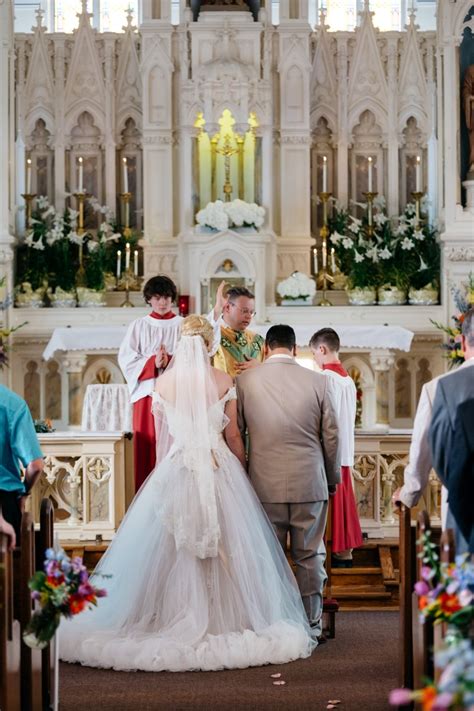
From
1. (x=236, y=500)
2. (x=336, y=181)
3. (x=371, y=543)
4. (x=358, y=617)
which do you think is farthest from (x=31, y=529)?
(x=336, y=181)

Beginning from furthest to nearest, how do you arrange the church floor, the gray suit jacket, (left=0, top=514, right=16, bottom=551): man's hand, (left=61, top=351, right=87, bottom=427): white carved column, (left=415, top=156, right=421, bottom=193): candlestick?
(left=415, top=156, right=421, bottom=193): candlestick, (left=61, top=351, right=87, bottom=427): white carved column, the gray suit jacket, the church floor, (left=0, top=514, right=16, bottom=551): man's hand

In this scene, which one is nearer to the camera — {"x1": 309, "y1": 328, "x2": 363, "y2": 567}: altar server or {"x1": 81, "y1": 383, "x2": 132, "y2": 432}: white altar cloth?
{"x1": 309, "y1": 328, "x2": 363, "y2": 567}: altar server

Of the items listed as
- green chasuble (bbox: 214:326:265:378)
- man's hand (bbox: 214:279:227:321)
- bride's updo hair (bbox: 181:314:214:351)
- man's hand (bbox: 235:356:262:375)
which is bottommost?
man's hand (bbox: 235:356:262:375)

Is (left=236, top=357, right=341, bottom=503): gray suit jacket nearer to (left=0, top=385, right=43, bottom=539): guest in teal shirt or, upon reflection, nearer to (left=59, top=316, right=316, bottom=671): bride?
(left=59, top=316, right=316, bottom=671): bride

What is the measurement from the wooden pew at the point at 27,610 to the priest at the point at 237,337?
263 centimetres

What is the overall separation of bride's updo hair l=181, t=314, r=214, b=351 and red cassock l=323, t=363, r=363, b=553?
150 centimetres

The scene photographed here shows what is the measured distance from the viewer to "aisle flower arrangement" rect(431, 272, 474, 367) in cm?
1020

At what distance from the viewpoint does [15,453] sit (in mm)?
5465

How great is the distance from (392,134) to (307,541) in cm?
791

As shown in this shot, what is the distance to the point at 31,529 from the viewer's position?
5.01 metres

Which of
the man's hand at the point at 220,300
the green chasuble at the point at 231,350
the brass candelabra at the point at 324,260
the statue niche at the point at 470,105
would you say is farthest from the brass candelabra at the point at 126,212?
the green chasuble at the point at 231,350

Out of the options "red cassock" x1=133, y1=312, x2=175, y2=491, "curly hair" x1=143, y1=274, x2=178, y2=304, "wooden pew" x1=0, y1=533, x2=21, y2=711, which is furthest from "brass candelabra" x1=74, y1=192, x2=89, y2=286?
"wooden pew" x1=0, y1=533, x2=21, y2=711

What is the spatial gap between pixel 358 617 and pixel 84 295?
6046 mm

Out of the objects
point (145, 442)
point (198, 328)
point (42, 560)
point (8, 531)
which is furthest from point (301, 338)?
point (8, 531)
